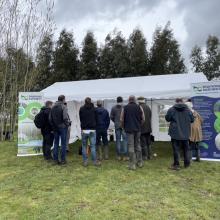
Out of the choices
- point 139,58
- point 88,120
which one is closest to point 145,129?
point 88,120

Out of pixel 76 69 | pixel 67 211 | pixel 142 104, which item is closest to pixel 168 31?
pixel 76 69

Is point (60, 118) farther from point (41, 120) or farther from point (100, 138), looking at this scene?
point (100, 138)

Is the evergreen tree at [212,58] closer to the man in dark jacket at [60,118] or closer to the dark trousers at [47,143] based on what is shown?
the dark trousers at [47,143]

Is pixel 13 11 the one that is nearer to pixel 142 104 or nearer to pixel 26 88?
pixel 26 88

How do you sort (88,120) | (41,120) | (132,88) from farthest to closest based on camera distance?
(132,88) → (41,120) → (88,120)

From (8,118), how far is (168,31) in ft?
38.7

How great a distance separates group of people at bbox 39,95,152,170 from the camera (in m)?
6.03

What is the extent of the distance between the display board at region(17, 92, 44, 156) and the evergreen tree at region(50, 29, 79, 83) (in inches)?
474

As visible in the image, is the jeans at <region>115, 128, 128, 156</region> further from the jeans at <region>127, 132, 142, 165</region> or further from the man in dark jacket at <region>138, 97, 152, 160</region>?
the jeans at <region>127, 132, 142, 165</region>

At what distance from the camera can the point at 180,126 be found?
6.00 meters

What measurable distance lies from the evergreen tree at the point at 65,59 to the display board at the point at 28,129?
39.5 feet

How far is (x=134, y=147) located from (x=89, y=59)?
48.5 feet

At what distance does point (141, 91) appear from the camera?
800cm

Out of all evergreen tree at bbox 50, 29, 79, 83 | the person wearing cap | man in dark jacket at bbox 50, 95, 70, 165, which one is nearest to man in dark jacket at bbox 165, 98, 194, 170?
the person wearing cap
